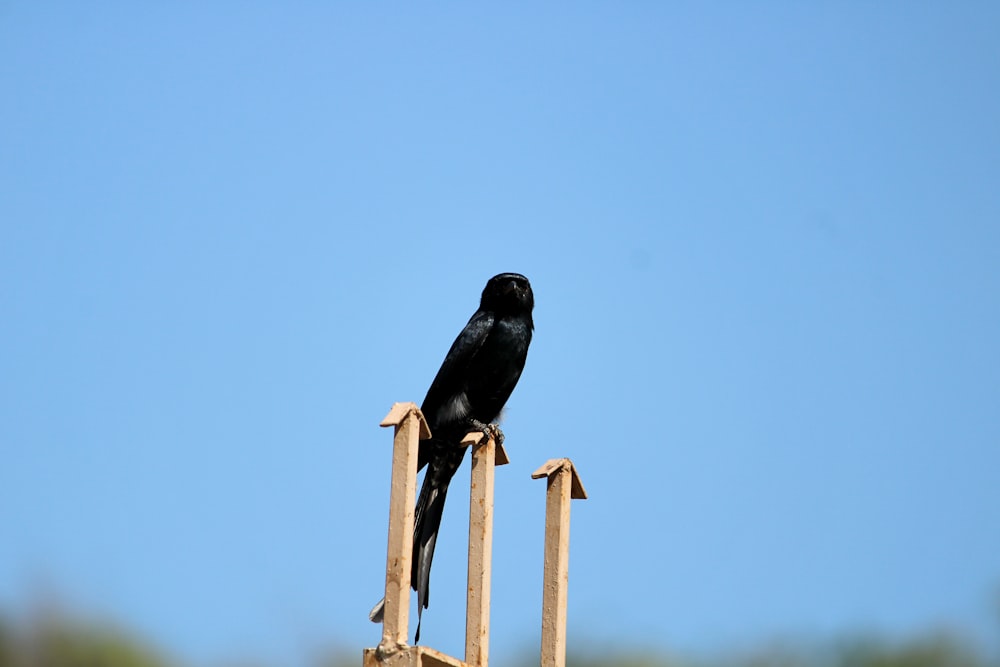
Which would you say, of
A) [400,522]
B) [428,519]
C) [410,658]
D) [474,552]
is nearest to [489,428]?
[428,519]

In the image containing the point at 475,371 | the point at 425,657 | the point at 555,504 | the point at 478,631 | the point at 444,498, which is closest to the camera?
the point at 425,657

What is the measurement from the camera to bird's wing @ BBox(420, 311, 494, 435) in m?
8.66

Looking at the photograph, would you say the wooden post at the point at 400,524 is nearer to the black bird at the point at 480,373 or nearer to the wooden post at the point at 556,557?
the wooden post at the point at 556,557

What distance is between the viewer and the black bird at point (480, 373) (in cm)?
827

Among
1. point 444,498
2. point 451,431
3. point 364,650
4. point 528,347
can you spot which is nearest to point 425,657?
point 364,650

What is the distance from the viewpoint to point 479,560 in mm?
6371

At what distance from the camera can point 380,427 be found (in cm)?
617

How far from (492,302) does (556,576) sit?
9.12ft

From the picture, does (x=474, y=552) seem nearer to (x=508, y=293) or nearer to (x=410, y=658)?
(x=410, y=658)

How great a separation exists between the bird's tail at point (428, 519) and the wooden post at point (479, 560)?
493 millimetres

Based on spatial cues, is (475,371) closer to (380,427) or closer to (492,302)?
(492,302)

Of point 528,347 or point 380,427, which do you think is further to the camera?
point 528,347

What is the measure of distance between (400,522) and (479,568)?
510 mm

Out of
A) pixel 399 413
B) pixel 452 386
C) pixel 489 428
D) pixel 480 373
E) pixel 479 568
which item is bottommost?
pixel 479 568
